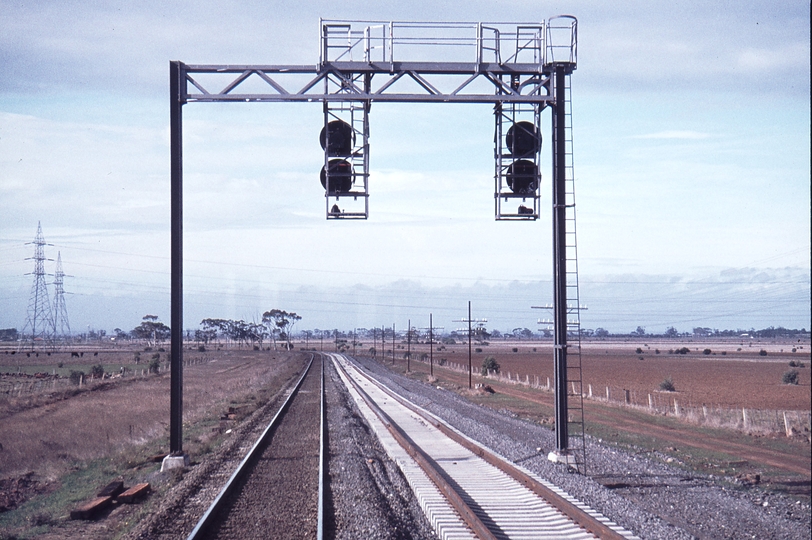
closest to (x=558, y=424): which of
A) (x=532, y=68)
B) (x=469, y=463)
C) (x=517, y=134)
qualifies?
(x=469, y=463)

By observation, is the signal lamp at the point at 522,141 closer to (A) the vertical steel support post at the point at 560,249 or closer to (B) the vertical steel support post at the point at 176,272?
(A) the vertical steel support post at the point at 560,249

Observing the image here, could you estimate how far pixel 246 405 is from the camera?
29594 mm

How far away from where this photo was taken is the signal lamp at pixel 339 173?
39.2ft

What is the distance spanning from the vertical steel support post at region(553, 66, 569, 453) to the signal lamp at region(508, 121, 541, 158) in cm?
46

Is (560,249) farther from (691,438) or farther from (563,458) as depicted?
(691,438)

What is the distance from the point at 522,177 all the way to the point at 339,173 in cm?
378

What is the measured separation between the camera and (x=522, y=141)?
44.1 feet

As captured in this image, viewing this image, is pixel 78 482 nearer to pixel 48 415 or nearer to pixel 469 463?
pixel 469 463

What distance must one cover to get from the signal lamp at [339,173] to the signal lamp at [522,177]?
3.27m

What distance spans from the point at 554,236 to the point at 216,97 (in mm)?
7451

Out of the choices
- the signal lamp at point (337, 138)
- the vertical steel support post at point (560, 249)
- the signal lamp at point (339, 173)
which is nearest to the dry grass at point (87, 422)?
the signal lamp at point (339, 173)

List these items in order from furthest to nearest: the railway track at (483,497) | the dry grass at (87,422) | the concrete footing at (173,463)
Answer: the dry grass at (87,422)
the concrete footing at (173,463)
the railway track at (483,497)

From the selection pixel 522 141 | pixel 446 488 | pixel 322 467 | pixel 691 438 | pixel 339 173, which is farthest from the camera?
pixel 691 438

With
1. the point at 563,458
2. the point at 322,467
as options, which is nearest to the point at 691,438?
the point at 563,458
